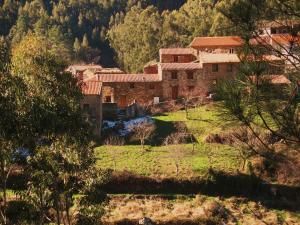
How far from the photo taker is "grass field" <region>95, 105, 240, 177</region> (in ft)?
111

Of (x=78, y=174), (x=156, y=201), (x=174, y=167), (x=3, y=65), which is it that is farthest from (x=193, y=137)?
(x=3, y=65)

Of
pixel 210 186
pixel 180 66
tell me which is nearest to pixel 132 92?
pixel 180 66

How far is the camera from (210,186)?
3319 cm

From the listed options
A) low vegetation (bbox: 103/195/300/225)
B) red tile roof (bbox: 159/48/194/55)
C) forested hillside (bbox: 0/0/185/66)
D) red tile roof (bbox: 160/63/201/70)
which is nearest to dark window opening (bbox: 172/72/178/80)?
red tile roof (bbox: 160/63/201/70)

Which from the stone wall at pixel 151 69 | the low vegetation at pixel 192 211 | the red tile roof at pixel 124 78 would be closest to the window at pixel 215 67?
the red tile roof at pixel 124 78

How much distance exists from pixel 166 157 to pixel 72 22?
83070mm

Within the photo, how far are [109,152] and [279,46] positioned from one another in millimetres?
26582

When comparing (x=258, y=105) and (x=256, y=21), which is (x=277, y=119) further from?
(x=256, y=21)

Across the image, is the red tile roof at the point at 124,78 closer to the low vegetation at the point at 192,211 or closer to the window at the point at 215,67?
the window at the point at 215,67

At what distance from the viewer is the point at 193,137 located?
39594mm

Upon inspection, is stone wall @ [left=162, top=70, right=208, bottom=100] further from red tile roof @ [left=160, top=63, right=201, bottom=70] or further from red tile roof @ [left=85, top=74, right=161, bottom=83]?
red tile roof @ [left=85, top=74, right=161, bottom=83]

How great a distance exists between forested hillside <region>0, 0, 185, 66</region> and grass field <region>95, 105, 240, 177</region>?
160 ft

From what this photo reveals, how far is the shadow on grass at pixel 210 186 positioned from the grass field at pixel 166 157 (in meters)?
0.64

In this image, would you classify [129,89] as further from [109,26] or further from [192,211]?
[109,26]
